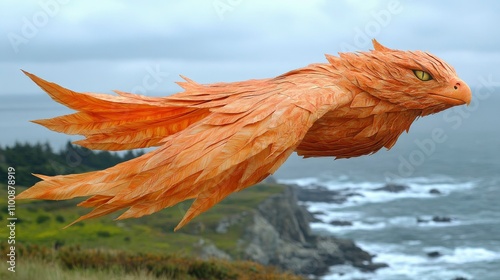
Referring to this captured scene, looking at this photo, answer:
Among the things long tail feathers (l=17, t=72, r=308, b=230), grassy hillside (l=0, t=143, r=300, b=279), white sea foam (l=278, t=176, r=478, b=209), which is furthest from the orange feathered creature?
white sea foam (l=278, t=176, r=478, b=209)

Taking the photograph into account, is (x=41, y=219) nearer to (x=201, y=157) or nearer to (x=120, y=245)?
(x=120, y=245)

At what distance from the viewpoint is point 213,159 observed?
3.93 meters

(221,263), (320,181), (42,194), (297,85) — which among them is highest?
(320,181)

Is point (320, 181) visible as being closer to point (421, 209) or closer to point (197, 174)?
point (421, 209)

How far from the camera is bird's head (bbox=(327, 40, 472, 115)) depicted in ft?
14.4

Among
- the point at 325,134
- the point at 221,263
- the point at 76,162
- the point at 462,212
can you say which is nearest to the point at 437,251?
the point at 462,212

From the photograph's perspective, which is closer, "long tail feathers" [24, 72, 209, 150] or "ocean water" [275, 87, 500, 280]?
"long tail feathers" [24, 72, 209, 150]

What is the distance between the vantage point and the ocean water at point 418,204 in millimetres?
28092

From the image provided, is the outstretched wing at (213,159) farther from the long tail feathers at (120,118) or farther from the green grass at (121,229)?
the green grass at (121,229)

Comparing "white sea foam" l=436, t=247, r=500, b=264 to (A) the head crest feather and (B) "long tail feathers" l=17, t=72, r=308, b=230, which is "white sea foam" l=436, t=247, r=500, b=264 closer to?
(A) the head crest feather

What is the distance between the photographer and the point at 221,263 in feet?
30.4

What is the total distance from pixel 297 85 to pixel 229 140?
2.08 feet

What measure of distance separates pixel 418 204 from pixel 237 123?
3987 cm

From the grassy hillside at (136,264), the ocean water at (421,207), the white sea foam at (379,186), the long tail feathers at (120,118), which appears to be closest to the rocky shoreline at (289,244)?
the ocean water at (421,207)
